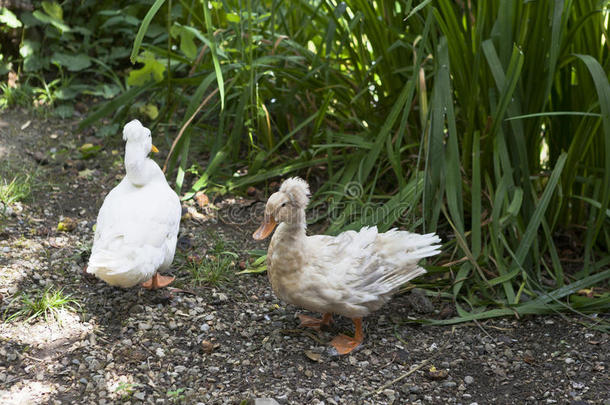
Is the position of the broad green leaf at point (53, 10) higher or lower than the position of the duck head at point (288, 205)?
higher

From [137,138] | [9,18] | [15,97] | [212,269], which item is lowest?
[212,269]

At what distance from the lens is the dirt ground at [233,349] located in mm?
2424

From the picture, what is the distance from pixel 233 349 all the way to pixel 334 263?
0.52m

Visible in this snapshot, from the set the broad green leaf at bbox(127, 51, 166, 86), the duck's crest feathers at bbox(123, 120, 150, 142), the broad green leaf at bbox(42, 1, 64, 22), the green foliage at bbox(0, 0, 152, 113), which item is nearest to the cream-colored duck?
the duck's crest feathers at bbox(123, 120, 150, 142)

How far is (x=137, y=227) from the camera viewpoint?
2682mm

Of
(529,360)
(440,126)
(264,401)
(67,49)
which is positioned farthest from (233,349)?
(67,49)

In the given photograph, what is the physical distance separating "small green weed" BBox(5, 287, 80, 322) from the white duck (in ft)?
0.79

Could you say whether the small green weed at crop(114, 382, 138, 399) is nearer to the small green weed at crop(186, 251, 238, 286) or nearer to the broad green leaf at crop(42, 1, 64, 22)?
the small green weed at crop(186, 251, 238, 286)

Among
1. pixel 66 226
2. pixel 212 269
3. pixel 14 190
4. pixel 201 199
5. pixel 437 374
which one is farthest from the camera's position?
pixel 201 199

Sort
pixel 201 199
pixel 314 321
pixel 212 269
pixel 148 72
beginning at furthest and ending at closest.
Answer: pixel 148 72 < pixel 201 199 < pixel 212 269 < pixel 314 321

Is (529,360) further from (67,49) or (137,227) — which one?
(67,49)

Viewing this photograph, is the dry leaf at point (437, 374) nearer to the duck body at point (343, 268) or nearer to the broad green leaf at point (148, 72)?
the duck body at point (343, 268)

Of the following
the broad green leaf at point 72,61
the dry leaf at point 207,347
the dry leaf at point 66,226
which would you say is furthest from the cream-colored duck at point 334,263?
the broad green leaf at point 72,61

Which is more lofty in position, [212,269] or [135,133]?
[135,133]
